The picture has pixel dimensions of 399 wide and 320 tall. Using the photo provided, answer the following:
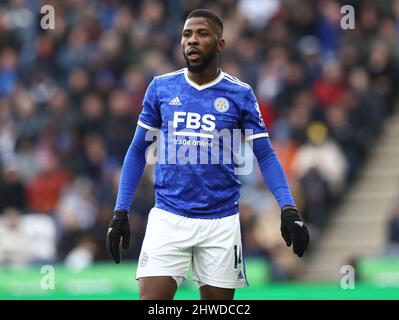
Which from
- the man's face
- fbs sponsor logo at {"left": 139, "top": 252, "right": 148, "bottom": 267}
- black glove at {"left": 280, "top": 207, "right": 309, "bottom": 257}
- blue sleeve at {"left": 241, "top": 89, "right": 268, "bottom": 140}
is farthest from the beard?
fbs sponsor logo at {"left": 139, "top": 252, "right": 148, "bottom": 267}

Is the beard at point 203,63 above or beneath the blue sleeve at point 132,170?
above

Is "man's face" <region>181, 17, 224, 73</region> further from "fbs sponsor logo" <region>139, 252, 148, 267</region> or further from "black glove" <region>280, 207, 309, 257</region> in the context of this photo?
"fbs sponsor logo" <region>139, 252, 148, 267</region>

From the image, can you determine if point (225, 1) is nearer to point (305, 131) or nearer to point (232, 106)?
point (305, 131)

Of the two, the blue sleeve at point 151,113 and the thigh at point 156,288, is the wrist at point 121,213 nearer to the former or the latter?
the thigh at point 156,288

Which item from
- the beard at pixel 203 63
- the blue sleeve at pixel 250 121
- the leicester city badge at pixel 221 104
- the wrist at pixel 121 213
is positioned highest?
the beard at pixel 203 63

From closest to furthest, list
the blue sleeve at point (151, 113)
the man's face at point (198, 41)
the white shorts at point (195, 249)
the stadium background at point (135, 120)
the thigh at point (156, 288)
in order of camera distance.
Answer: the thigh at point (156, 288) → the white shorts at point (195, 249) → the man's face at point (198, 41) → the blue sleeve at point (151, 113) → the stadium background at point (135, 120)

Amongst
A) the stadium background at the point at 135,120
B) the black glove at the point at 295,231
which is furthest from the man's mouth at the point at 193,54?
the stadium background at the point at 135,120

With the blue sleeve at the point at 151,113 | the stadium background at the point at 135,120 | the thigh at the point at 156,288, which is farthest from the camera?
the stadium background at the point at 135,120

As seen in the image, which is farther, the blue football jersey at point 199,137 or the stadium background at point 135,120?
the stadium background at point 135,120

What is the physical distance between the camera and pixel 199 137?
6.89 meters

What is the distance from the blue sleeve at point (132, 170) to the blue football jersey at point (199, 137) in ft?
0.34

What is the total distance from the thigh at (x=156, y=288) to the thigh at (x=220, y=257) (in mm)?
269

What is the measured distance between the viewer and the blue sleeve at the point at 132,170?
698cm

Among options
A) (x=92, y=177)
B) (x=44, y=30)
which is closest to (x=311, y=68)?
(x=92, y=177)
